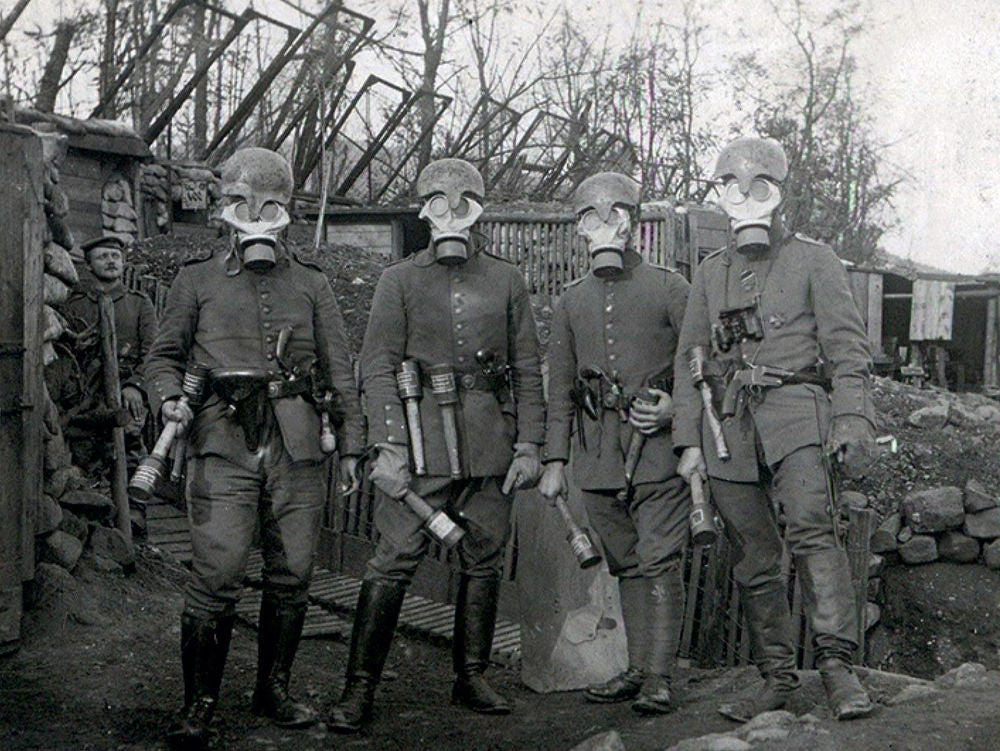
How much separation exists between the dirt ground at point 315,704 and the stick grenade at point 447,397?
1019mm

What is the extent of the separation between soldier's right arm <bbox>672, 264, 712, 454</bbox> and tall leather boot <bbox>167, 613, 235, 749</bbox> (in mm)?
1871

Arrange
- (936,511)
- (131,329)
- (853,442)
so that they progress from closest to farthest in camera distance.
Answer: (853,442)
(131,329)
(936,511)

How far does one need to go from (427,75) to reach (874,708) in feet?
53.8

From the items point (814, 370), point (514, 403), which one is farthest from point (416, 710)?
point (814, 370)

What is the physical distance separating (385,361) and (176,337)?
80 cm

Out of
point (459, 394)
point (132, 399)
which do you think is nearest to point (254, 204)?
point (459, 394)

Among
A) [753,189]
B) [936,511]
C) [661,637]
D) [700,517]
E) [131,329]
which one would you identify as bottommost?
[936,511]

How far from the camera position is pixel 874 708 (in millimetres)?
3920

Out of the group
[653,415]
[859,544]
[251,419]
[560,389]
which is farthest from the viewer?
[859,544]

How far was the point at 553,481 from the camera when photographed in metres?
4.54

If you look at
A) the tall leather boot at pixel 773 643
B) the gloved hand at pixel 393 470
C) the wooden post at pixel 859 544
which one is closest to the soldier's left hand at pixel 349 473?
the gloved hand at pixel 393 470

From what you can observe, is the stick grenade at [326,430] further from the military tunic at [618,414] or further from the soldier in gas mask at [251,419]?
the military tunic at [618,414]

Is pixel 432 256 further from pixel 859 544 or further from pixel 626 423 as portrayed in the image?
pixel 859 544

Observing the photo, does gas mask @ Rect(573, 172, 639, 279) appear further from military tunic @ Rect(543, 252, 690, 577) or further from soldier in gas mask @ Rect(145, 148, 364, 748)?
soldier in gas mask @ Rect(145, 148, 364, 748)
